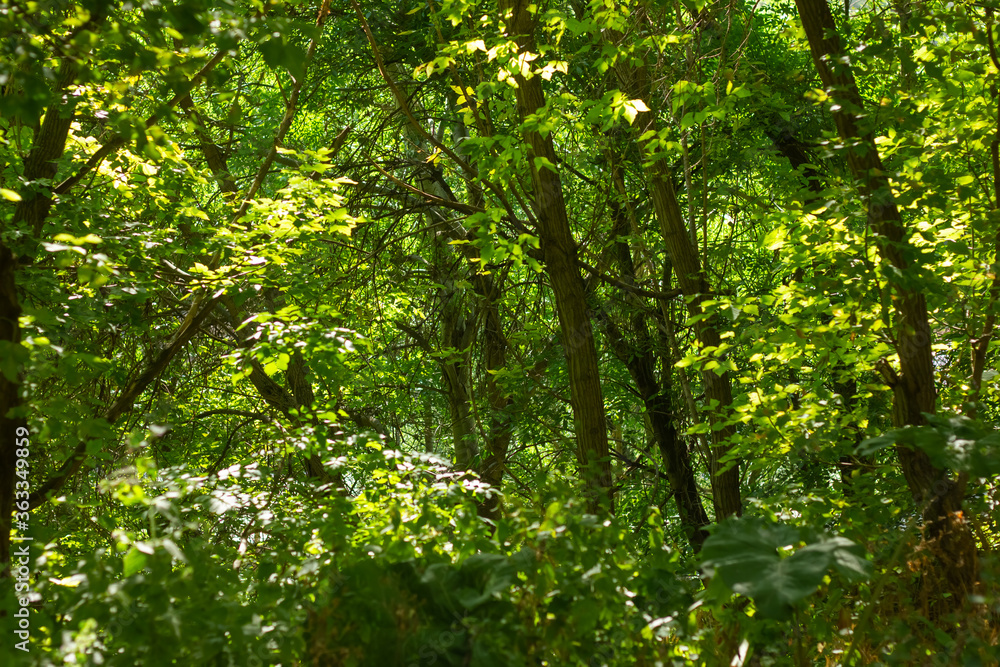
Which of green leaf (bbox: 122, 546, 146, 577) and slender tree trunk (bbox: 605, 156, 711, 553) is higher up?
slender tree trunk (bbox: 605, 156, 711, 553)

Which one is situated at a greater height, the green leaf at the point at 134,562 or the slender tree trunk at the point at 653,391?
the slender tree trunk at the point at 653,391

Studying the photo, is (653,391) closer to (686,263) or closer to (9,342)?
(686,263)

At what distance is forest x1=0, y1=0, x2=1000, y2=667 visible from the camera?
2088 millimetres

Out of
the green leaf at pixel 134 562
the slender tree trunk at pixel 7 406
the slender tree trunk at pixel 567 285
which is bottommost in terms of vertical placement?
the green leaf at pixel 134 562

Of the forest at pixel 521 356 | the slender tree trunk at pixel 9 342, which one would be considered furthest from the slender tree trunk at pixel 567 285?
the slender tree trunk at pixel 9 342

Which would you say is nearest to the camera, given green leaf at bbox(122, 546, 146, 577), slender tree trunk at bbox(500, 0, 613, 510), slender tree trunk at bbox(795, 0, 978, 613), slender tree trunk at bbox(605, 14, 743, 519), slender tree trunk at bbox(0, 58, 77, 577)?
green leaf at bbox(122, 546, 146, 577)

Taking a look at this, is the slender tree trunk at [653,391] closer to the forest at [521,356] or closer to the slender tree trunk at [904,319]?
the forest at [521,356]

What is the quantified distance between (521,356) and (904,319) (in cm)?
405

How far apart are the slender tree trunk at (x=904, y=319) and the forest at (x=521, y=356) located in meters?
0.02

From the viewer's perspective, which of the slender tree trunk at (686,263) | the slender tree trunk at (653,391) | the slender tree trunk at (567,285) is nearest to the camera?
the slender tree trunk at (567,285)

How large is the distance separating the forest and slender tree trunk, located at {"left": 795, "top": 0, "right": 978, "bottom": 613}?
0.02 m

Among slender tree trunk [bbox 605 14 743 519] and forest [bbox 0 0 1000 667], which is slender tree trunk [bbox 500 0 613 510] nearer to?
forest [bbox 0 0 1000 667]

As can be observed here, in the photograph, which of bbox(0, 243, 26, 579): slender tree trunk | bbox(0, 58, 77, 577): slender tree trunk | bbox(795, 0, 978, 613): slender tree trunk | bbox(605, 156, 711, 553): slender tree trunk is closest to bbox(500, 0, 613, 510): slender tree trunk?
bbox(605, 156, 711, 553): slender tree trunk

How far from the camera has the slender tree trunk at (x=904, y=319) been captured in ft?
10.5
